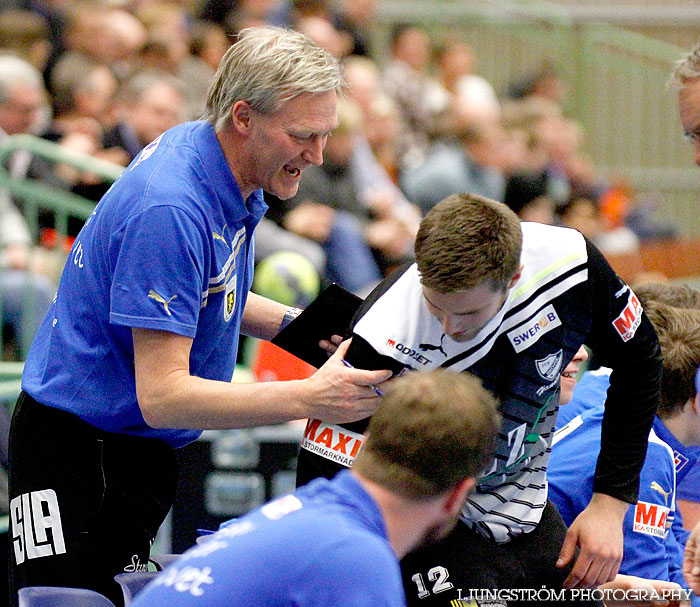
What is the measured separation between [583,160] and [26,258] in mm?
8435

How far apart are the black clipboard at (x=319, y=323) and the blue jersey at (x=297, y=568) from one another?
3.34ft

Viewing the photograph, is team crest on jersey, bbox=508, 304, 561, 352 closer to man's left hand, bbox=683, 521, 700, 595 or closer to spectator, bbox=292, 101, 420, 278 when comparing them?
man's left hand, bbox=683, 521, 700, 595

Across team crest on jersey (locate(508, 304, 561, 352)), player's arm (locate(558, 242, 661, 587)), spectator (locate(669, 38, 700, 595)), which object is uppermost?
spectator (locate(669, 38, 700, 595))

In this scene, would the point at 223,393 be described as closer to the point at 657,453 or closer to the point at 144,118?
the point at 657,453

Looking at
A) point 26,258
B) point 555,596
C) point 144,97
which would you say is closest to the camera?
point 555,596

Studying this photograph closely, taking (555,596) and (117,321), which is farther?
(555,596)

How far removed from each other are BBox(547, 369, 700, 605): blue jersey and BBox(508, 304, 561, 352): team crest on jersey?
22.3 inches

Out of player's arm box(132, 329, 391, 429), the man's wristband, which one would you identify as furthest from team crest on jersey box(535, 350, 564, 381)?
the man's wristband

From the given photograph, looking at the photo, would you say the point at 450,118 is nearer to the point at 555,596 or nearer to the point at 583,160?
the point at 583,160

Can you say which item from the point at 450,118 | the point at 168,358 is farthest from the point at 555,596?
the point at 450,118

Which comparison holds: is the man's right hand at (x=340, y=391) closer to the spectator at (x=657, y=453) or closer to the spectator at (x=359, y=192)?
the spectator at (x=657, y=453)

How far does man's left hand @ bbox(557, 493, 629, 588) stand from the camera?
2.59 meters

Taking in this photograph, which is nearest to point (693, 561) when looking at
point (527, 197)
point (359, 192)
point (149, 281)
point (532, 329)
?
point (532, 329)

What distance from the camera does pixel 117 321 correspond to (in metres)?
2.32
